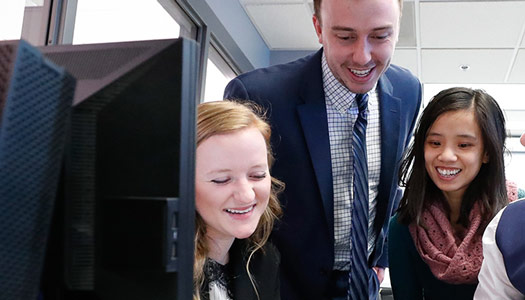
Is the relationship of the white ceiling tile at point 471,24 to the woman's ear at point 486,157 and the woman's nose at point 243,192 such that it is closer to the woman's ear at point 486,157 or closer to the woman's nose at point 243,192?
the woman's ear at point 486,157

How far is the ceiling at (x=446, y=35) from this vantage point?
3.24 meters

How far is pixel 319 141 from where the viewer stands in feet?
4.00

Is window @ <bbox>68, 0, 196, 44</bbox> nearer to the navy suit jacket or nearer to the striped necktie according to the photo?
the navy suit jacket

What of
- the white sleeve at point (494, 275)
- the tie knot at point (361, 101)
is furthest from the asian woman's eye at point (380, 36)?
the white sleeve at point (494, 275)

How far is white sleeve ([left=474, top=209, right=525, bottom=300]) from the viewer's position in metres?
0.99

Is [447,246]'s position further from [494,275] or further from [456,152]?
[494,275]

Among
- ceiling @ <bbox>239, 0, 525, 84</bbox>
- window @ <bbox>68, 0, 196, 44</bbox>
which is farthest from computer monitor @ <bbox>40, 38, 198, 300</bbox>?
ceiling @ <bbox>239, 0, 525, 84</bbox>

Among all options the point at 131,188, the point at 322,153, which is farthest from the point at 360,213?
the point at 131,188

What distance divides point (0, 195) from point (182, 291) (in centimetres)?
16

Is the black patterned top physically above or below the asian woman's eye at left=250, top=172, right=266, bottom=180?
below

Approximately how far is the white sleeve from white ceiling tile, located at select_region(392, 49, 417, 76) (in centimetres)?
299

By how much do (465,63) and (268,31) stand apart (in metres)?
1.46

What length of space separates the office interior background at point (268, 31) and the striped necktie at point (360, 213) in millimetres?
987

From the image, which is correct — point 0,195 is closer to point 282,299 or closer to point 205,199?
point 205,199
